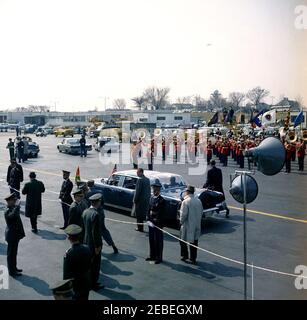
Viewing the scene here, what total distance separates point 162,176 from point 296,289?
5.85 m

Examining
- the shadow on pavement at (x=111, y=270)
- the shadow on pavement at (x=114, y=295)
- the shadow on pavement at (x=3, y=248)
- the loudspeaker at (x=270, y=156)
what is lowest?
the shadow on pavement at (x=114, y=295)

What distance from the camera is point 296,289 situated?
712 centimetres

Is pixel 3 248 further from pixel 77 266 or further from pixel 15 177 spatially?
pixel 15 177

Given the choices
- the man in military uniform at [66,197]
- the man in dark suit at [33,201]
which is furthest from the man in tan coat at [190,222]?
the man in dark suit at [33,201]

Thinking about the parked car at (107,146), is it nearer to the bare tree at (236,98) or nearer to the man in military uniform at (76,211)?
the man in military uniform at (76,211)

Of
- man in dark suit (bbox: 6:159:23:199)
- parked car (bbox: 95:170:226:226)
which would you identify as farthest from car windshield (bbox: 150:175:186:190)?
man in dark suit (bbox: 6:159:23:199)

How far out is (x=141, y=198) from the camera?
1086cm

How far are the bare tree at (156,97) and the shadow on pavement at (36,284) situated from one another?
14375 cm

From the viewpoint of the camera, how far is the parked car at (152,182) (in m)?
11.1

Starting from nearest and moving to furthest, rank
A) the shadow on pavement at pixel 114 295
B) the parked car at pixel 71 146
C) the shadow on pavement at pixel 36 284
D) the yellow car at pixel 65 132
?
the shadow on pavement at pixel 114 295 < the shadow on pavement at pixel 36 284 < the parked car at pixel 71 146 < the yellow car at pixel 65 132

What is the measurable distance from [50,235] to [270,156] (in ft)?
22.2

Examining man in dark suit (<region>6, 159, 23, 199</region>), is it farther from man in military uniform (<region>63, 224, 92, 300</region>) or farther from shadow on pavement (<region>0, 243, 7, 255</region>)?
man in military uniform (<region>63, 224, 92, 300</region>)

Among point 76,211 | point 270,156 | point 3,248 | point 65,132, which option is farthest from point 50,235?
point 65,132

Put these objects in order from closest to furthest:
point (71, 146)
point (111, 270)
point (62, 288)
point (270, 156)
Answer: point (62, 288), point (270, 156), point (111, 270), point (71, 146)
